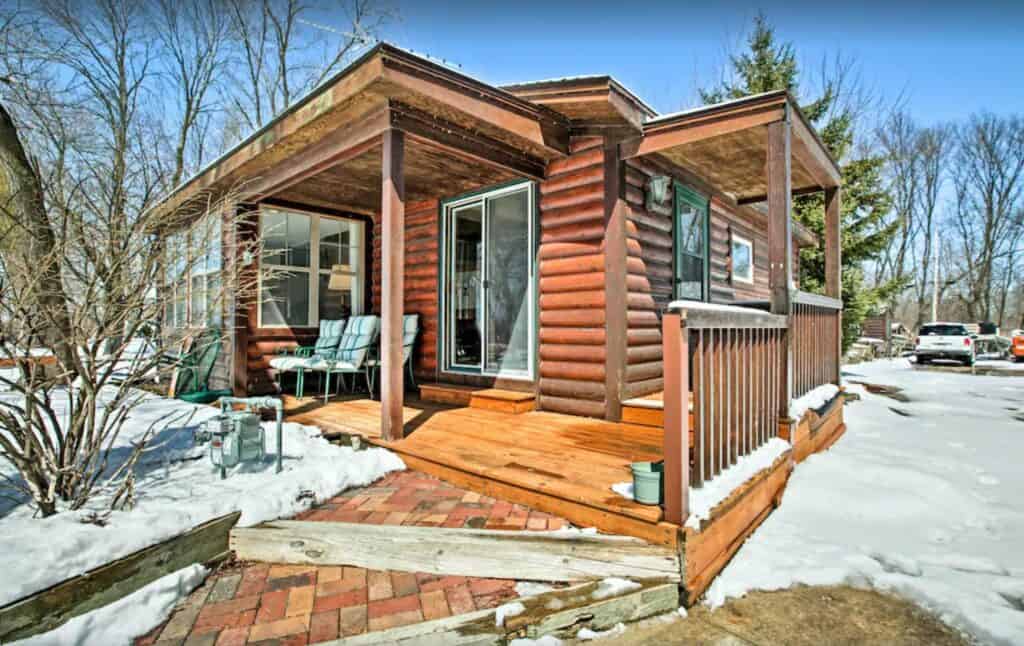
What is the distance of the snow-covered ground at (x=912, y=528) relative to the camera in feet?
6.84

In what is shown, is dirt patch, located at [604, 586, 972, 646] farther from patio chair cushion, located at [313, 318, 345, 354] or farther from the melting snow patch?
patio chair cushion, located at [313, 318, 345, 354]

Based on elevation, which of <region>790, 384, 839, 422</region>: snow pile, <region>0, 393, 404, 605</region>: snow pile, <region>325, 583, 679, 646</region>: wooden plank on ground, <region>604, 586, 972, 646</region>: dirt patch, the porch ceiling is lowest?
<region>604, 586, 972, 646</region>: dirt patch

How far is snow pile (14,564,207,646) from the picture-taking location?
1.54m

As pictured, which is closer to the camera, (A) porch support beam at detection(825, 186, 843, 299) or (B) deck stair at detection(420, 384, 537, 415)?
(B) deck stair at detection(420, 384, 537, 415)

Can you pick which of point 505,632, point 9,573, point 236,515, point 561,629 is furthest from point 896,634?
point 9,573

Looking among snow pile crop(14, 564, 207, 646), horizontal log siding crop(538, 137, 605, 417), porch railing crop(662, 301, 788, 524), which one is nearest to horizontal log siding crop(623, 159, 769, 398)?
horizontal log siding crop(538, 137, 605, 417)

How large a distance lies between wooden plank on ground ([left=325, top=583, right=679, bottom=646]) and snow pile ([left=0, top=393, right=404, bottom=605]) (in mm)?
905

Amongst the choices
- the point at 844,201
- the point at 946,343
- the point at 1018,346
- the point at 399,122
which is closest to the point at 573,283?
the point at 399,122

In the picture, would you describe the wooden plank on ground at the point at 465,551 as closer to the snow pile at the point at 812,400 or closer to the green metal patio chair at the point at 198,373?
the snow pile at the point at 812,400

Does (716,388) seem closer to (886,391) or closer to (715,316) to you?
(715,316)

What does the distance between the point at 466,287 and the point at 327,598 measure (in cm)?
369

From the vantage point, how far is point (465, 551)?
200 centimetres

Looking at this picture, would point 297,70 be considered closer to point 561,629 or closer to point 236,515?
point 236,515

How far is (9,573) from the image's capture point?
1565 mm
